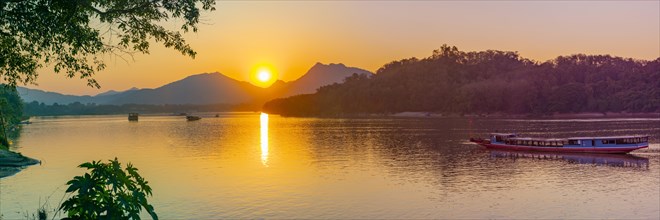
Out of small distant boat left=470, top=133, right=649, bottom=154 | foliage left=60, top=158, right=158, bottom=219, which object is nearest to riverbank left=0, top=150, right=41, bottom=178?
foliage left=60, top=158, right=158, bottom=219

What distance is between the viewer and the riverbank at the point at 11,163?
51719 millimetres

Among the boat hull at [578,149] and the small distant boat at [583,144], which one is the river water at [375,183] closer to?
the boat hull at [578,149]

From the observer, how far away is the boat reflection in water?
57.1 metres

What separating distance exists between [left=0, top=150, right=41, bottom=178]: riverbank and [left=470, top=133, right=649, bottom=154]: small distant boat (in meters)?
58.8

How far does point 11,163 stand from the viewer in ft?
180

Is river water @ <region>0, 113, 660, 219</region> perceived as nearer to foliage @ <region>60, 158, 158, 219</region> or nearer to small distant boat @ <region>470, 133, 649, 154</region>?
small distant boat @ <region>470, 133, 649, 154</region>

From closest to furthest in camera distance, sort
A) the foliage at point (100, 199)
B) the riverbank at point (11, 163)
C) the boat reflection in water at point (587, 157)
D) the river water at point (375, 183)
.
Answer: the foliage at point (100, 199)
the river water at point (375, 183)
the riverbank at point (11, 163)
the boat reflection in water at point (587, 157)

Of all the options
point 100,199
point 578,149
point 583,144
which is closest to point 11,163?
point 100,199

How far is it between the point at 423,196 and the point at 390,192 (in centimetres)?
280

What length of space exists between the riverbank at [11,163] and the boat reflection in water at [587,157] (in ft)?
176

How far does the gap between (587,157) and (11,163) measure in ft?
213

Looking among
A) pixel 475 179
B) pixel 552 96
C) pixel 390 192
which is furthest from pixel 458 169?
pixel 552 96

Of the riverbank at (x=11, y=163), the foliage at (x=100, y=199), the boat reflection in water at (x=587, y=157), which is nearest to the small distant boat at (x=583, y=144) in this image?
the boat reflection in water at (x=587, y=157)

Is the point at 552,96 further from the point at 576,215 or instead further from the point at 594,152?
the point at 576,215
